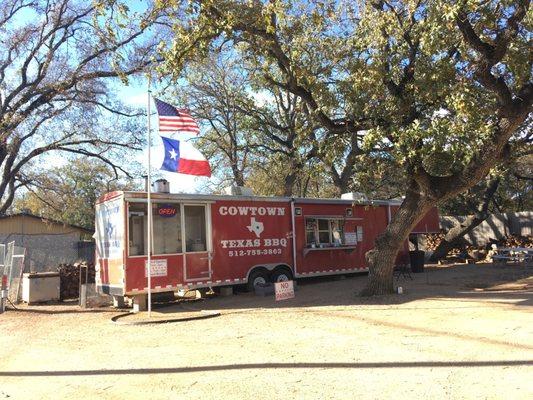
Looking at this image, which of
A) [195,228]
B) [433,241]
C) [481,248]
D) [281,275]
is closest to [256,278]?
[281,275]

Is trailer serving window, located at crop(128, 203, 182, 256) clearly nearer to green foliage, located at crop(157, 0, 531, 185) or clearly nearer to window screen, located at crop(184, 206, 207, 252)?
window screen, located at crop(184, 206, 207, 252)

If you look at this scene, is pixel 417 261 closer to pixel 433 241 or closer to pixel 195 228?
pixel 433 241

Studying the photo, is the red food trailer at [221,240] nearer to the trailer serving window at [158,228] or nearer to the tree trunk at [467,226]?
the trailer serving window at [158,228]

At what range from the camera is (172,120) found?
42.4ft

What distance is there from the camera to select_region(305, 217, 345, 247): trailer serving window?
18.0 m

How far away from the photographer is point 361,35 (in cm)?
1284

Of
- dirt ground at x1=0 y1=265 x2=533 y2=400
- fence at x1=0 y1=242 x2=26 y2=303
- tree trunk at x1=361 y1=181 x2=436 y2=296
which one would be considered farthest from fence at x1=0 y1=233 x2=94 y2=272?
tree trunk at x1=361 y1=181 x2=436 y2=296

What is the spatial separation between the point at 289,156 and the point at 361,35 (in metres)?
12.1

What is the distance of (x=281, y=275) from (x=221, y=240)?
2.61 m

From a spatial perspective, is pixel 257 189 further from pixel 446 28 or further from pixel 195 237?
pixel 446 28

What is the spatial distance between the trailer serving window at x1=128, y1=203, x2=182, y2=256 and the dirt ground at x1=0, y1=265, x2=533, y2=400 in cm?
165

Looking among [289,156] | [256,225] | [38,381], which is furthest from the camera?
[289,156]

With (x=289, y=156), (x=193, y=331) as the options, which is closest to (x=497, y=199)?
(x=289, y=156)

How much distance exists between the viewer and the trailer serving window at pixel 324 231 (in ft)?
59.1
